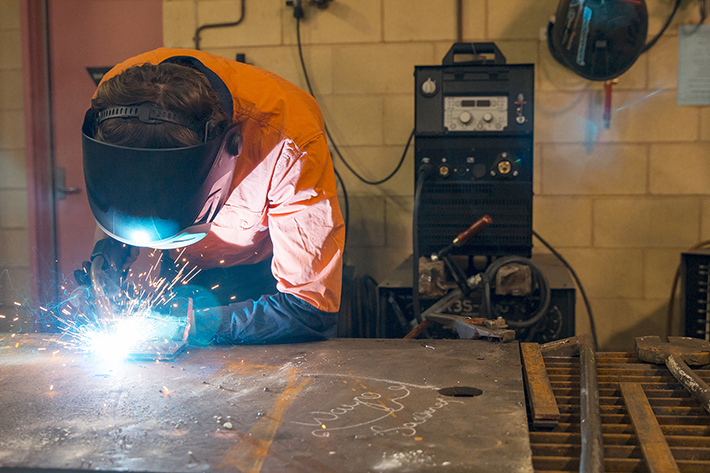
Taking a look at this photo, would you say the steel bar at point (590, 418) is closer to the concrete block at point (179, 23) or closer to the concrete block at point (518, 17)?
the concrete block at point (518, 17)

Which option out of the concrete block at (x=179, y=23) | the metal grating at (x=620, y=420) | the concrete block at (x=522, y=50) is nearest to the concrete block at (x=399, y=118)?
the concrete block at (x=522, y=50)

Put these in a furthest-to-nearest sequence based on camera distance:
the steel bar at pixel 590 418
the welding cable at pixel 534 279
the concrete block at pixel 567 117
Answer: the concrete block at pixel 567 117, the welding cable at pixel 534 279, the steel bar at pixel 590 418

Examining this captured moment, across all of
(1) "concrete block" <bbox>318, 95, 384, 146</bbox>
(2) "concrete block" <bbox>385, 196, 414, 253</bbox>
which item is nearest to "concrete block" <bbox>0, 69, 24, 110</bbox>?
(1) "concrete block" <bbox>318, 95, 384, 146</bbox>

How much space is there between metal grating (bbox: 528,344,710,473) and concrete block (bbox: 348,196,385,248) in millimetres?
1722

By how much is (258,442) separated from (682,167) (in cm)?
267

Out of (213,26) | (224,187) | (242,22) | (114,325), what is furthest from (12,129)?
(224,187)

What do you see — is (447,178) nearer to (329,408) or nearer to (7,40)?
(329,408)

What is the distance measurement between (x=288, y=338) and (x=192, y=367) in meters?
0.27

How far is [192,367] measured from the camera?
1.19 metres

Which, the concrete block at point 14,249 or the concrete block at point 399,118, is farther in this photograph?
the concrete block at point 14,249

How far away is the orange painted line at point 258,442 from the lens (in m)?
0.73

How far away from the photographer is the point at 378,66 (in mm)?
2840

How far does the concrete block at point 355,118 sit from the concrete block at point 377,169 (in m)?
0.05

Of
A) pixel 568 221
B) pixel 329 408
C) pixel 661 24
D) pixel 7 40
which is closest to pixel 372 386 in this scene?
pixel 329 408
